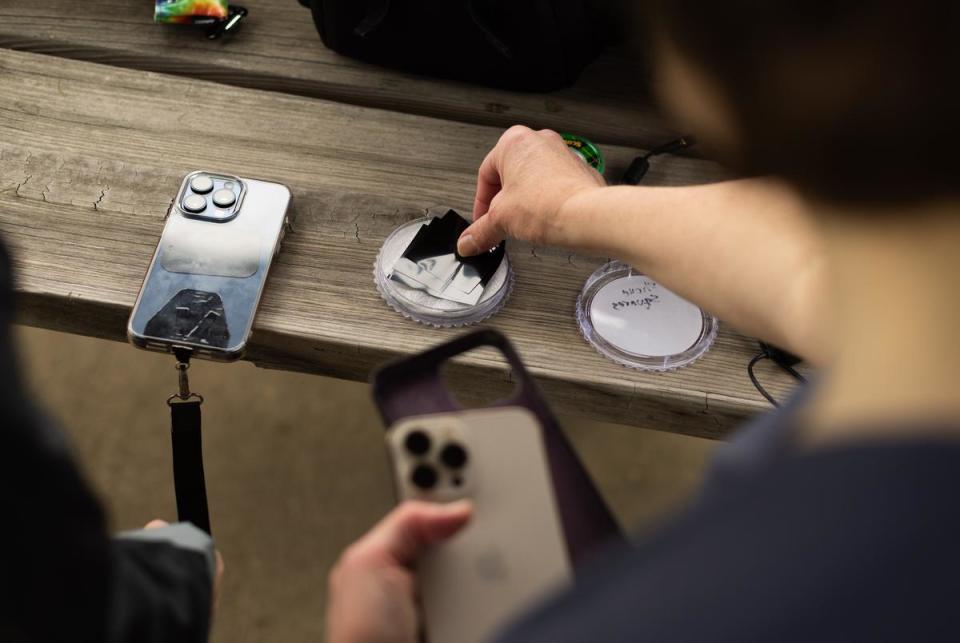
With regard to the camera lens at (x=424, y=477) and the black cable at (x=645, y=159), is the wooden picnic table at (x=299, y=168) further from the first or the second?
the camera lens at (x=424, y=477)

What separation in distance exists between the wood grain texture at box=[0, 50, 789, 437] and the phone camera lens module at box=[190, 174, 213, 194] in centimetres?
3

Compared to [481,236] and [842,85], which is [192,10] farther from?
[842,85]

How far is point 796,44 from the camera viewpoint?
0.28 meters

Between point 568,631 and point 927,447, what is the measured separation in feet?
0.40

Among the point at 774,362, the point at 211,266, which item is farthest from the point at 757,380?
the point at 211,266

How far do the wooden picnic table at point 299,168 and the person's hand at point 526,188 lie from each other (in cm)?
4

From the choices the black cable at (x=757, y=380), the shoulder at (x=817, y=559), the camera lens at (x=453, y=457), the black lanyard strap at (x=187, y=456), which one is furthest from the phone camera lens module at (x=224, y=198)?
the shoulder at (x=817, y=559)

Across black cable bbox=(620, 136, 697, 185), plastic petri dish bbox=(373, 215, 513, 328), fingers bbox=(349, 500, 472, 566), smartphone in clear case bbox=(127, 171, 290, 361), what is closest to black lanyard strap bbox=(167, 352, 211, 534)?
smartphone in clear case bbox=(127, 171, 290, 361)

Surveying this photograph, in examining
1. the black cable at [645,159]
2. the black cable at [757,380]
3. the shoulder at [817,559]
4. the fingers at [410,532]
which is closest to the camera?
the shoulder at [817,559]

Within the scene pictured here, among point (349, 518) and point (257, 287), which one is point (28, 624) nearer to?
point (257, 287)

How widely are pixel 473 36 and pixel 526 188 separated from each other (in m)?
0.21

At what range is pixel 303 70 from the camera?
905 millimetres

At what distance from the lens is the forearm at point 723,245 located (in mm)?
593

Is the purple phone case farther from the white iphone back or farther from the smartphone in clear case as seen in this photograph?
the smartphone in clear case
